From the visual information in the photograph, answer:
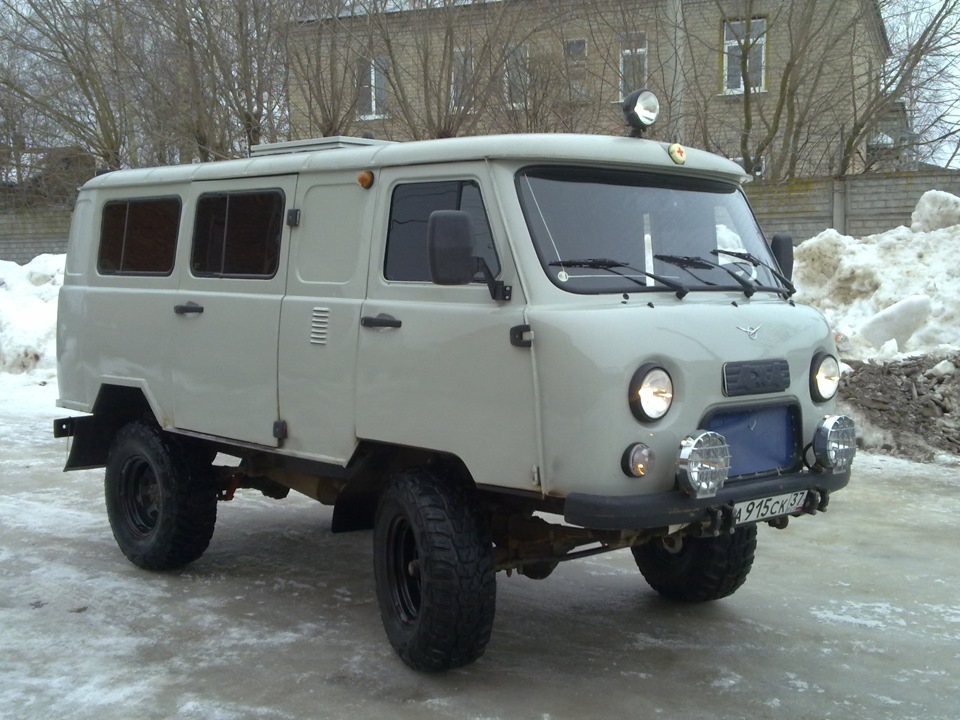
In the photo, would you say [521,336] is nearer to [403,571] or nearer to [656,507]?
[656,507]

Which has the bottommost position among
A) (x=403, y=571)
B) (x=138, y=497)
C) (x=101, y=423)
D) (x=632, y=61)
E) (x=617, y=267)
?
(x=403, y=571)

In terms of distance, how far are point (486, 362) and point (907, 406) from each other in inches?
268

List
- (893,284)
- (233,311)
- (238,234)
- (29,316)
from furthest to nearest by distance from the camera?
1. (29,316)
2. (893,284)
3. (238,234)
4. (233,311)

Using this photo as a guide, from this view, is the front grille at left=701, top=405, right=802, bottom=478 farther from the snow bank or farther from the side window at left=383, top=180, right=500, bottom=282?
the snow bank

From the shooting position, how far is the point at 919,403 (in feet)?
34.2

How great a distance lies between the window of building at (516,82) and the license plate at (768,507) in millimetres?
12681

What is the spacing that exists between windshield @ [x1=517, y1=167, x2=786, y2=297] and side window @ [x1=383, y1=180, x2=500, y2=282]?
0.23 metres

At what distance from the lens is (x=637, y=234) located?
204 inches

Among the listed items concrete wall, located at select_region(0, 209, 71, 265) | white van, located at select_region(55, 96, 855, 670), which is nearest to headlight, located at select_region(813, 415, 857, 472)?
white van, located at select_region(55, 96, 855, 670)

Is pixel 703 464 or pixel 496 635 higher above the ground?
pixel 703 464

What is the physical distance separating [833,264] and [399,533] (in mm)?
9085

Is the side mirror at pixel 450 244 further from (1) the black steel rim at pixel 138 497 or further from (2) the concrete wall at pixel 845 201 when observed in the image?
(2) the concrete wall at pixel 845 201

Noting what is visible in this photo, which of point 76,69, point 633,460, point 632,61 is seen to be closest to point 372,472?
point 633,460

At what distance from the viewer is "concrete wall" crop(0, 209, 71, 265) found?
21391 mm
